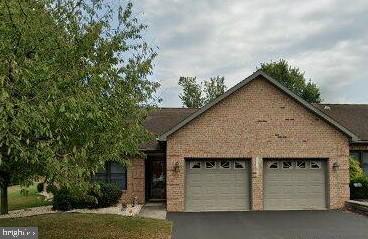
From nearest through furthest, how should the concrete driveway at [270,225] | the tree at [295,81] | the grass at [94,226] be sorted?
the grass at [94,226] → the concrete driveway at [270,225] → the tree at [295,81]

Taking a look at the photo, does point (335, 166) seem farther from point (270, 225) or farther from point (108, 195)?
point (108, 195)

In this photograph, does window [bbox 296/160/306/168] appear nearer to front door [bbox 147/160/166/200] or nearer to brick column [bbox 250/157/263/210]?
brick column [bbox 250/157/263/210]

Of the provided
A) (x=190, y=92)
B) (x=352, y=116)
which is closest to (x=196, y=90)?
(x=190, y=92)

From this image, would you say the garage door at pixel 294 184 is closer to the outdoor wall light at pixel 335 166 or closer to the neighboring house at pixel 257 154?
the neighboring house at pixel 257 154

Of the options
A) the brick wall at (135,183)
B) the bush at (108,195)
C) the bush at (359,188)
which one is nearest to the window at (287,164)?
the bush at (359,188)

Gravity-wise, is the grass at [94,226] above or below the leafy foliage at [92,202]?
below

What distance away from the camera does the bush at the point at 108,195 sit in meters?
23.0

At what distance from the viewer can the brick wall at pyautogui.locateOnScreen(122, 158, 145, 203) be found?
25.2m

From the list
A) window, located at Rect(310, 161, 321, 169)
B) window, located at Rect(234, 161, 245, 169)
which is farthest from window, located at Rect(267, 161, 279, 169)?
window, located at Rect(310, 161, 321, 169)

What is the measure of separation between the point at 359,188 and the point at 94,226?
14.1 m

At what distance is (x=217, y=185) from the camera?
75.3ft

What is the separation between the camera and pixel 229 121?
912 inches

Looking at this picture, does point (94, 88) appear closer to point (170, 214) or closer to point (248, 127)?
point (170, 214)

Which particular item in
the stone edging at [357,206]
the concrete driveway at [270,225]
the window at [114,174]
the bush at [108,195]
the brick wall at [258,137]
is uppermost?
the brick wall at [258,137]
